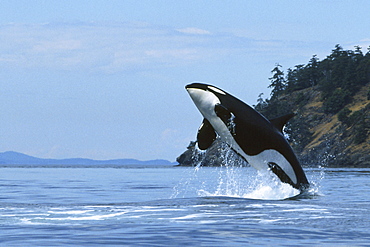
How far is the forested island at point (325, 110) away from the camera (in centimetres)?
13162

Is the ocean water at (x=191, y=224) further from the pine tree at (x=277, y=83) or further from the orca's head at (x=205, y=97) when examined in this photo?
the pine tree at (x=277, y=83)

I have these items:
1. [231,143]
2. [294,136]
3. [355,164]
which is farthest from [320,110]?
[231,143]

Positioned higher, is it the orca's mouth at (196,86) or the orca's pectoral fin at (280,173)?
the orca's mouth at (196,86)

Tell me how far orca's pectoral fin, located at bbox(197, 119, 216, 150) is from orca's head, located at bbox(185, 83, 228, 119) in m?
0.42

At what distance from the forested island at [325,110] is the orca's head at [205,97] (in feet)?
302

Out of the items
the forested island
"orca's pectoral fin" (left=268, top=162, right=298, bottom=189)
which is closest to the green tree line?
the forested island

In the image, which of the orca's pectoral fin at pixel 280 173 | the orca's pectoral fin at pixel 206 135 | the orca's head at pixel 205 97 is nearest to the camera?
the orca's head at pixel 205 97

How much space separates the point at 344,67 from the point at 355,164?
186ft

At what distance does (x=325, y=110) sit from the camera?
159 meters

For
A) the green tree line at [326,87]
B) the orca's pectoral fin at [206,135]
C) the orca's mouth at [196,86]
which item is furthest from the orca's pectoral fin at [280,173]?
the green tree line at [326,87]

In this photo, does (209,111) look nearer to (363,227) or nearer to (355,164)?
(363,227)

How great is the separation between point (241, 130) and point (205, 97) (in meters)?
1.65

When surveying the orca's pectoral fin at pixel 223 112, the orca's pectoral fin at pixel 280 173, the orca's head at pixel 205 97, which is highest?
the orca's head at pixel 205 97

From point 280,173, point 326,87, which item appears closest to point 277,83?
point 326,87
